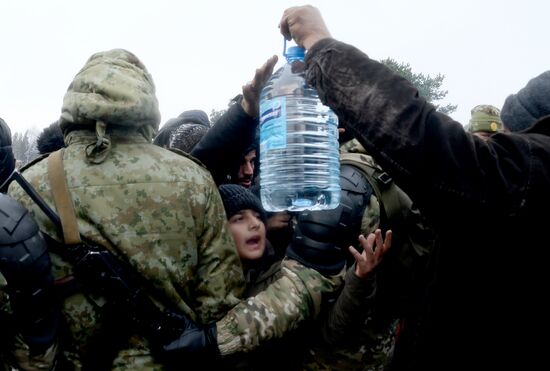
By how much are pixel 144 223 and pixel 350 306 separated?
1.05 m

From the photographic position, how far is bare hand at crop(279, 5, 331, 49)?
1515 mm

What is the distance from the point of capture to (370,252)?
2.17m

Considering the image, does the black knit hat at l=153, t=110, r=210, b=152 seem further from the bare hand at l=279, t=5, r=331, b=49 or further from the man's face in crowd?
the bare hand at l=279, t=5, r=331, b=49

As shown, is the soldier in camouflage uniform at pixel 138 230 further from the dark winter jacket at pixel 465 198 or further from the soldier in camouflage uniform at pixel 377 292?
the dark winter jacket at pixel 465 198

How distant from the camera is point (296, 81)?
2.65m

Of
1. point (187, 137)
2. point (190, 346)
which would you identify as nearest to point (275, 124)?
point (190, 346)

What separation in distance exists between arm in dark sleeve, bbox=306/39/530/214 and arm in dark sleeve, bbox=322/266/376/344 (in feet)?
3.49

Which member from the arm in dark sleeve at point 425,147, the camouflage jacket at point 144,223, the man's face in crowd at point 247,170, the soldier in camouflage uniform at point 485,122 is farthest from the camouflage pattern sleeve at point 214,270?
the soldier in camouflage uniform at point 485,122

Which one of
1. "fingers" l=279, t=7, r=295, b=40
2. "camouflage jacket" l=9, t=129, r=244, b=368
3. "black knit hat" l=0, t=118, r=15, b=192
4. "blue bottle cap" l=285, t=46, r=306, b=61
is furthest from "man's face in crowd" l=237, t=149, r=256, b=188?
"fingers" l=279, t=7, r=295, b=40

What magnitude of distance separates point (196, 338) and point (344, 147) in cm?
141

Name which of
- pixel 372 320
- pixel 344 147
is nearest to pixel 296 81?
pixel 344 147

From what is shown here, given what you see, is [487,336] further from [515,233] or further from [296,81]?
[296,81]

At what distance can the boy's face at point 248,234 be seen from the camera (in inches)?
109

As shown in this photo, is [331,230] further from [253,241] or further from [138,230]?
[138,230]
